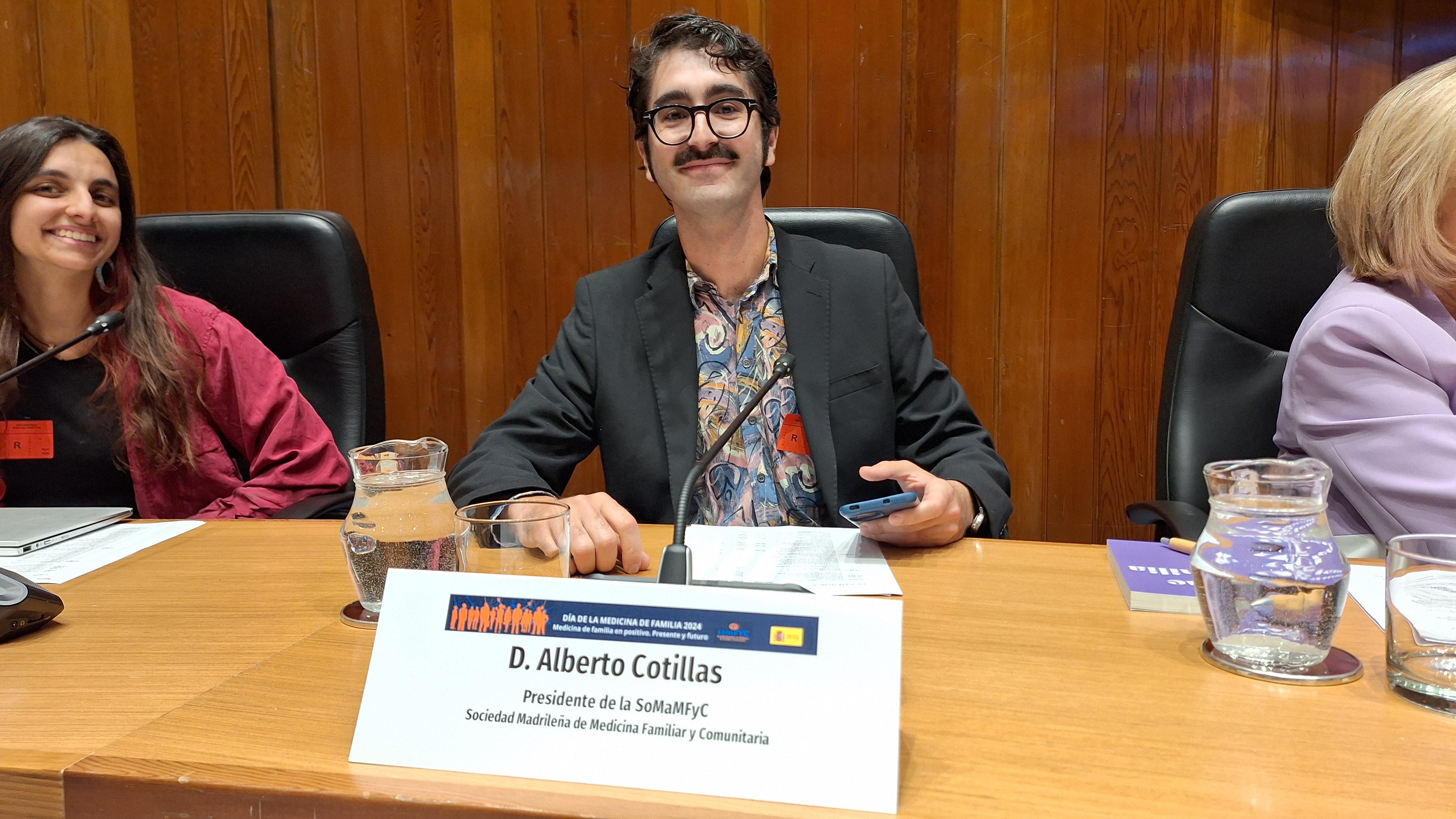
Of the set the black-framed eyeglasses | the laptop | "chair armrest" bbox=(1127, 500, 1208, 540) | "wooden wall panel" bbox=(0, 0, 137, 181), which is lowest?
"chair armrest" bbox=(1127, 500, 1208, 540)

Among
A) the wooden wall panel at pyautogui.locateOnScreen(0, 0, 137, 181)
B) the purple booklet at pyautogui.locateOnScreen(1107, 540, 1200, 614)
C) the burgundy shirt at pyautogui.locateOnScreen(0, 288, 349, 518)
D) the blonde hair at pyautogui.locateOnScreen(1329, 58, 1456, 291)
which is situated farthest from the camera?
the wooden wall panel at pyautogui.locateOnScreen(0, 0, 137, 181)

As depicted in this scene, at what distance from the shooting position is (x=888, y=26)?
2326 millimetres

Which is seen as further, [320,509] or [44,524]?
[320,509]

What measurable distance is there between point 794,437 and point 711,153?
0.46 m

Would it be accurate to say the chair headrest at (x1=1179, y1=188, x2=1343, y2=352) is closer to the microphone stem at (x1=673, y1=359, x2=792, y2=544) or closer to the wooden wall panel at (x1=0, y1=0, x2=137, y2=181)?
the microphone stem at (x1=673, y1=359, x2=792, y2=544)

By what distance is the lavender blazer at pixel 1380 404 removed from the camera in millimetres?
1210

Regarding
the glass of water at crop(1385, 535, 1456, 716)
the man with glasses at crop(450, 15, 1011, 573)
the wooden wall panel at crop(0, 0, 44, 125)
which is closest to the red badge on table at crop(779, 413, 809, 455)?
the man with glasses at crop(450, 15, 1011, 573)

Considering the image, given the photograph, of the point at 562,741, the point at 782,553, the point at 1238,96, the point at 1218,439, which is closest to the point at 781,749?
the point at 562,741

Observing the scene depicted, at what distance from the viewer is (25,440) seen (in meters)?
1.65

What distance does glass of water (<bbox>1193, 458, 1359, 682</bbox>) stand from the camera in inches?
28.1

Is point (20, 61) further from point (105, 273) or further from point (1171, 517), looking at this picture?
point (1171, 517)

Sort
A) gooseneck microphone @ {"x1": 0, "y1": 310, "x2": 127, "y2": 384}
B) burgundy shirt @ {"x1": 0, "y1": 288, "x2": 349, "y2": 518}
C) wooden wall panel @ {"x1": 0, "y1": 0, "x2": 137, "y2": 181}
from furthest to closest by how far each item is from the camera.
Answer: wooden wall panel @ {"x1": 0, "y1": 0, "x2": 137, "y2": 181} < burgundy shirt @ {"x1": 0, "y1": 288, "x2": 349, "y2": 518} < gooseneck microphone @ {"x1": 0, "y1": 310, "x2": 127, "y2": 384}

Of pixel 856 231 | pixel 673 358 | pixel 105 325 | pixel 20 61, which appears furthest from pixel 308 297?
pixel 20 61

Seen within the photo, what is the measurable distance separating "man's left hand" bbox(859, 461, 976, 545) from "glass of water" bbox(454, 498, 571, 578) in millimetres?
338
